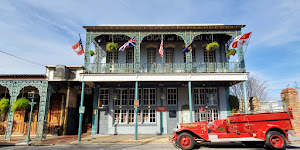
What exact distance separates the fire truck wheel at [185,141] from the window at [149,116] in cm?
597

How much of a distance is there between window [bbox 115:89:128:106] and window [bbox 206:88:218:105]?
7.07m

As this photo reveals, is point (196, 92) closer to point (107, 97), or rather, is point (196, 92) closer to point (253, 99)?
point (253, 99)

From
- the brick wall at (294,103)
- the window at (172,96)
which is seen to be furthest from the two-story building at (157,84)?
the brick wall at (294,103)

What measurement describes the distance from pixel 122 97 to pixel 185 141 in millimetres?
7772

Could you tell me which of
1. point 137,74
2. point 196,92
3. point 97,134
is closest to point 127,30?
point 137,74

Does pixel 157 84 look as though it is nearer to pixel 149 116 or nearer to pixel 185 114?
pixel 149 116

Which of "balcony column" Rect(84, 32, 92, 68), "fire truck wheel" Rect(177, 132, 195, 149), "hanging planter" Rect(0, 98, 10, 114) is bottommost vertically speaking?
"fire truck wheel" Rect(177, 132, 195, 149)

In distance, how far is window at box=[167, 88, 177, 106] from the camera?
14.8 m

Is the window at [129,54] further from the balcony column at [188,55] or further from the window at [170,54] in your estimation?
the balcony column at [188,55]

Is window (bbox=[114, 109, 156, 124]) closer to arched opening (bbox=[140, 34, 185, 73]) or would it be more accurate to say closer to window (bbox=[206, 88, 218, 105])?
arched opening (bbox=[140, 34, 185, 73])

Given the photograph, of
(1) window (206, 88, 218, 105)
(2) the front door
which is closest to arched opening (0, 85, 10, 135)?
(2) the front door

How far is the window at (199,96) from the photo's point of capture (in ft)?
48.5

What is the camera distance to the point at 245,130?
28.1 ft

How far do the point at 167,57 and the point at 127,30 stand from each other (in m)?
4.33
